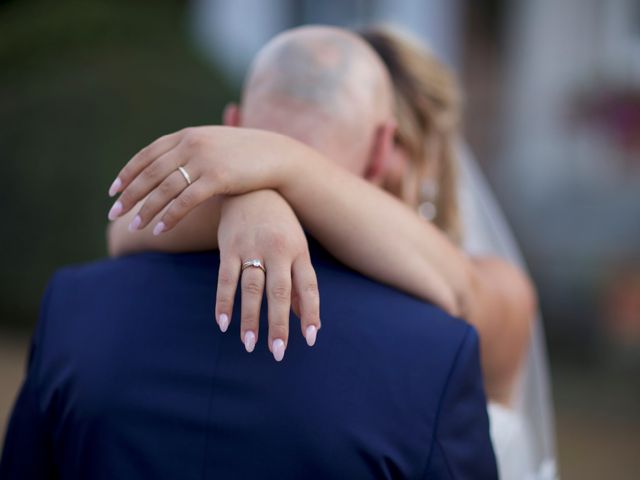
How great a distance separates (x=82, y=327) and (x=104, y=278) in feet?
0.36

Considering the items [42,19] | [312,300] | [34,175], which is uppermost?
[312,300]

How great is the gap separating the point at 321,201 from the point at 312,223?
0.05 metres

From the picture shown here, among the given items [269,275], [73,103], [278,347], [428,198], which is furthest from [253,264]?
[73,103]

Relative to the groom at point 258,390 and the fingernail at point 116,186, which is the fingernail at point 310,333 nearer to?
the groom at point 258,390

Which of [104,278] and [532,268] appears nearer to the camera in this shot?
[104,278]

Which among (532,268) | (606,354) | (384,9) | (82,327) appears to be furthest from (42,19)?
(82,327)

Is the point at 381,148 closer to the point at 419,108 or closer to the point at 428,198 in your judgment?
the point at 419,108

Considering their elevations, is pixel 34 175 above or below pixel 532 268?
above

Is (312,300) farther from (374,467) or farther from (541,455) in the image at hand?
(541,455)

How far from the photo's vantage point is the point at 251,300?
4.30 feet

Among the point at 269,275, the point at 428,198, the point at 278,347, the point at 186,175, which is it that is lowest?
the point at 428,198

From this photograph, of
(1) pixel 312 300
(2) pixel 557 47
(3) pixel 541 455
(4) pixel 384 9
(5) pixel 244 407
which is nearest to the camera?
(1) pixel 312 300

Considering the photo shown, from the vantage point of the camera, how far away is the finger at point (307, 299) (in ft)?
4.41

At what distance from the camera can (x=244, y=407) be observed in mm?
1474
